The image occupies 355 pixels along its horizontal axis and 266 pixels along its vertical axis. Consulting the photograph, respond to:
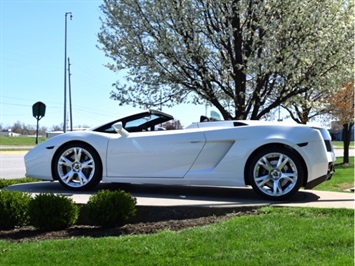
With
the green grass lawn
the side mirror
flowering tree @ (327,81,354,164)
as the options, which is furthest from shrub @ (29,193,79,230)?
flowering tree @ (327,81,354,164)

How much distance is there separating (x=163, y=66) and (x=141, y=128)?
5191mm

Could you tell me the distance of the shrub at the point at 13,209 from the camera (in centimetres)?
503

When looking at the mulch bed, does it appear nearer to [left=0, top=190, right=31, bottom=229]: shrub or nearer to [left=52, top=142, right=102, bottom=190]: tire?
[left=0, top=190, right=31, bottom=229]: shrub

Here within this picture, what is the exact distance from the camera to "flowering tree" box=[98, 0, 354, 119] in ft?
36.2

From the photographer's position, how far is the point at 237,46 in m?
11.5

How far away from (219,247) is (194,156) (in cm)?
253

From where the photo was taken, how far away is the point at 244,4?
10641 mm

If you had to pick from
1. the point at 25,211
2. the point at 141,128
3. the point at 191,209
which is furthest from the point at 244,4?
the point at 25,211

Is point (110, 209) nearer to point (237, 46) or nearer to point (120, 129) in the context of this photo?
point (120, 129)

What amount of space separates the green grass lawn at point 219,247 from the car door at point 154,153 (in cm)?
192

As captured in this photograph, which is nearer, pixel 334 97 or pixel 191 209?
pixel 191 209

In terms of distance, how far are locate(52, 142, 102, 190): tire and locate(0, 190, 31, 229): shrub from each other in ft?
4.69

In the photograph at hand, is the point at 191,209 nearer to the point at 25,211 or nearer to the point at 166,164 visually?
the point at 166,164

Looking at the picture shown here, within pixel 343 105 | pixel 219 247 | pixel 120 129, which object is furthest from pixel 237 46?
pixel 343 105
